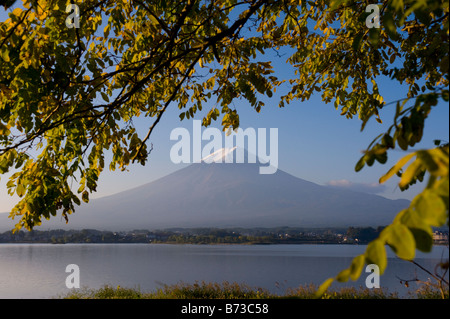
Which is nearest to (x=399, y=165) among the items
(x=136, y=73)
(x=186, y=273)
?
(x=136, y=73)

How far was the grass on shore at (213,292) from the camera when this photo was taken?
46.6 ft

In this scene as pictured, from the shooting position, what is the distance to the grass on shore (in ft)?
46.6

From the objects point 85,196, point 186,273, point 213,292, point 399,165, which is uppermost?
point 399,165

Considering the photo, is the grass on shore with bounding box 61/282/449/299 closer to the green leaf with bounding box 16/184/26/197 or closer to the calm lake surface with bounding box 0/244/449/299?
the calm lake surface with bounding box 0/244/449/299

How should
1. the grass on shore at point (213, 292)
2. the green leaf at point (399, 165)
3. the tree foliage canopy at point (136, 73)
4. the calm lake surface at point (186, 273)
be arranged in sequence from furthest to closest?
the calm lake surface at point (186, 273)
the grass on shore at point (213, 292)
the tree foliage canopy at point (136, 73)
the green leaf at point (399, 165)

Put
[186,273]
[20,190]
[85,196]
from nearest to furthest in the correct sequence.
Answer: [20,190], [85,196], [186,273]

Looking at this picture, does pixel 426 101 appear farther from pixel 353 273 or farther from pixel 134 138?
pixel 134 138

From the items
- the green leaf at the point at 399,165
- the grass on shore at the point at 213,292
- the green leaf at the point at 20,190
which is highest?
the green leaf at the point at 399,165

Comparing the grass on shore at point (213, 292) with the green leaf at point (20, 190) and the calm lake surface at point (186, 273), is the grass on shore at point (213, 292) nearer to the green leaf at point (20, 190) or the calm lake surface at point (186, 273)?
the calm lake surface at point (186, 273)

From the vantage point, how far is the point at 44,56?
608cm

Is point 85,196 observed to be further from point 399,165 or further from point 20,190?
point 399,165

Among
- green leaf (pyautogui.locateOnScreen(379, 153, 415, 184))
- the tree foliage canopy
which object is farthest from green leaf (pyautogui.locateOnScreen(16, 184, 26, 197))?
green leaf (pyautogui.locateOnScreen(379, 153, 415, 184))

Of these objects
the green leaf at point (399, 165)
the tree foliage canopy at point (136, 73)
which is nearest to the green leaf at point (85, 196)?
the tree foliage canopy at point (136, 73)

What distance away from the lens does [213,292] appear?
612 inches
